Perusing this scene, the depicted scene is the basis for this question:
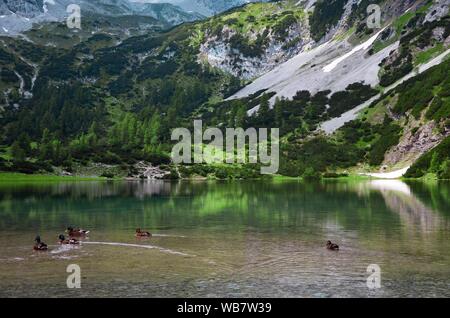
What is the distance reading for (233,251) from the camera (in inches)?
1581

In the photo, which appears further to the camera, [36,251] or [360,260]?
[36,251]

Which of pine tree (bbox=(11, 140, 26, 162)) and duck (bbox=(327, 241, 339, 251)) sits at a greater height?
pine tree (bbox=(11, 140, 26, 162))

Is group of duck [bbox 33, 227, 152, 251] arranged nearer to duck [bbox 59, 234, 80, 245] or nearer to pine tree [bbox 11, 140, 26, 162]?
duck [bbox 59, 234, 80, 245]

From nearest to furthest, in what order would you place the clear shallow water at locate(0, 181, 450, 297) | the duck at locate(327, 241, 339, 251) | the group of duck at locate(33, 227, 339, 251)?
1. the clear shallow water at locate(0, 181, 450, 297)
2. the duck at locate(327, 241, 339, 251)
3. the group of duck at locate(33, 227, 339, 251)

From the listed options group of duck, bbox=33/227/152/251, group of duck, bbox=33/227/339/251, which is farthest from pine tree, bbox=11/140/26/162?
group of duck, bbox=33/227/339/251

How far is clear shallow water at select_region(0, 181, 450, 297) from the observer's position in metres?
29.2

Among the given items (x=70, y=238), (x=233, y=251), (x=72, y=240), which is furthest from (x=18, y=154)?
(x=233, y=251)

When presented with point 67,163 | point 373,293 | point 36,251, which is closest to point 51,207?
point 36,251

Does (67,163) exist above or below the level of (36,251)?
above

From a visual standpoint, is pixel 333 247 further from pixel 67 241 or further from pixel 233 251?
pixel 67 241

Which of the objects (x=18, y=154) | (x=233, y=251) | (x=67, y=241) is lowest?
(x=233, y=251)
